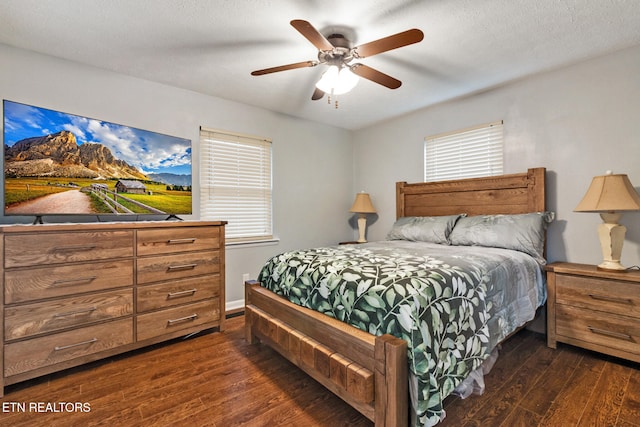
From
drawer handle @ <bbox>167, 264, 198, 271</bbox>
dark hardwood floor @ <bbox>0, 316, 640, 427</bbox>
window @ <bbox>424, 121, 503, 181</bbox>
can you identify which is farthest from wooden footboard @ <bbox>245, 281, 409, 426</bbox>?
window @ <bbox>424, 121, 503, 181</bbox>

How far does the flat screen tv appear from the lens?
80.1 inches

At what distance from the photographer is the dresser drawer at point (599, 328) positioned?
1.94 metres

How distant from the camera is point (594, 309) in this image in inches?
82.3

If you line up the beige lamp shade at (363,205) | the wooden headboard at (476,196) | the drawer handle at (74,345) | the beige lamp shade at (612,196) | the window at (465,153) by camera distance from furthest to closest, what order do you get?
the beige lamp shade at (363,205) < the window at (465,153) < the wooden headboard at (476,196) < the beige lamp shade at (612,196) < the drawer handle at (74,345)

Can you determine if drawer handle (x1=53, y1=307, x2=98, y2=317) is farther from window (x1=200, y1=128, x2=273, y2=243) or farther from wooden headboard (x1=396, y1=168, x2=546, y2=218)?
wooden headboard (x1=396, y1=168, x2=546, y2=218)

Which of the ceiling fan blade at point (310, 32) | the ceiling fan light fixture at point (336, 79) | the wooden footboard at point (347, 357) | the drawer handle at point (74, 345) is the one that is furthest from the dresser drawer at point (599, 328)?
the drawer handle at point (74, 345)

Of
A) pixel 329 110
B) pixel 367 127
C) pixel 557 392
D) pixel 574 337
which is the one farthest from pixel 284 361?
pixel 367 127

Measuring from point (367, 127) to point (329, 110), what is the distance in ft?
3.05

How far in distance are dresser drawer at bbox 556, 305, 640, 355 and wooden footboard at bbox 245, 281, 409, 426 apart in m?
1.77

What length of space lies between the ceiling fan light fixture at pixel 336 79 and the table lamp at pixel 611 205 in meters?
1.95

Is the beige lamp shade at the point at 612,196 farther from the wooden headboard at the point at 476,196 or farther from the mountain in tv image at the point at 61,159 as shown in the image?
the mountain in tv image at the point at 61,159

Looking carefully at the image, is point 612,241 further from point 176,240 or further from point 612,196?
point 176,240

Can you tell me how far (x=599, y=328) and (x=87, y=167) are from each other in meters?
4.07

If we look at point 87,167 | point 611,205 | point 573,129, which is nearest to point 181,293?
point 87,167
